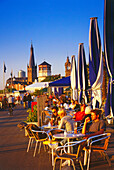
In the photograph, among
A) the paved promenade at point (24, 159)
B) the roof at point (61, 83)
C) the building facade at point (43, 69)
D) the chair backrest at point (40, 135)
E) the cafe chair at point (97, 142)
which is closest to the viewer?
the cafe chair at point (97, 142)

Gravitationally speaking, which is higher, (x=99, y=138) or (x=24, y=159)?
(x=99, y=138)

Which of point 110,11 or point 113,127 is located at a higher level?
point 110,11

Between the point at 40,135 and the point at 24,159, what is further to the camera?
the point at 40,135

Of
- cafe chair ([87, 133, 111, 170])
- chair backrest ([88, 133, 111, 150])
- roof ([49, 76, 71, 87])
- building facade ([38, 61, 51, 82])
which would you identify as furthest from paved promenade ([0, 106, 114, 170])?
building facade ([38, 61, 51, 82])

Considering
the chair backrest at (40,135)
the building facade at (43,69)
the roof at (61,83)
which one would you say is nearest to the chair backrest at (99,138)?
the chair backrest at (40,135)

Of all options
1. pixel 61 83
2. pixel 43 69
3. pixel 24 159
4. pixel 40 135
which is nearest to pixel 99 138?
pixel 40 135

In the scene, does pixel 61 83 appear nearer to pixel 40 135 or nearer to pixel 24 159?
pixel 40 135

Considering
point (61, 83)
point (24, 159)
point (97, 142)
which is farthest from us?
point (61, 83)

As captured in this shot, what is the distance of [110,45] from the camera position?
1029 centimetres

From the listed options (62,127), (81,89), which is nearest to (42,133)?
(62,127)

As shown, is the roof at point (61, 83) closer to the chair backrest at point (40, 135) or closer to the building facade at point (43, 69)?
the chair backrest at point (40, 135)

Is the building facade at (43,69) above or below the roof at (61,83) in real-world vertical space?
above

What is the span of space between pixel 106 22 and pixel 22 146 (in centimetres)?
549

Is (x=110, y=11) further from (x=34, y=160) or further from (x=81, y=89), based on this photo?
(x=81, y=89)
